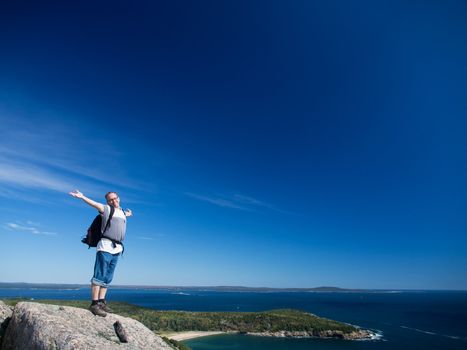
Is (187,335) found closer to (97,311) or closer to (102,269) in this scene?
(97,311)

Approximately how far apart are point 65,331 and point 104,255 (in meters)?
1.60

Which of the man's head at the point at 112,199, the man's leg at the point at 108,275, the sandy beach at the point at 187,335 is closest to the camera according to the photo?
the man's leg at the point at 108,275

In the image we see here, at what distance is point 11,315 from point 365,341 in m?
121

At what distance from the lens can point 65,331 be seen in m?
5.37

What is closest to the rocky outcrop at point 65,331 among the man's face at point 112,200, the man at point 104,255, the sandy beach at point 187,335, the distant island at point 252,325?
the man at point 104,255

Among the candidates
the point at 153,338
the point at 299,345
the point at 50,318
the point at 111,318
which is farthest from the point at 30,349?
the point at 299,345

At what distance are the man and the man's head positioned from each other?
0.12 meters

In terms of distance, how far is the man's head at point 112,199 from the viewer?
7.01 metres

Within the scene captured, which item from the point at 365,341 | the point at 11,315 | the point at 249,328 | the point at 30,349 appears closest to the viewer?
the point at 30,349

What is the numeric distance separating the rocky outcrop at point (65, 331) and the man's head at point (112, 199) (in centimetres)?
230

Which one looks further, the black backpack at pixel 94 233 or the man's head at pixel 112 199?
the man's head at pixel 112 199

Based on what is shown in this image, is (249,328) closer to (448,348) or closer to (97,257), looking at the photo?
(448,348)

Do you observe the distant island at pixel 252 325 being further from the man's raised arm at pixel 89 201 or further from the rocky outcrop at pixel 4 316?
the man's raised arm at pixel 89 201

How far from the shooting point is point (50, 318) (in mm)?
5723
